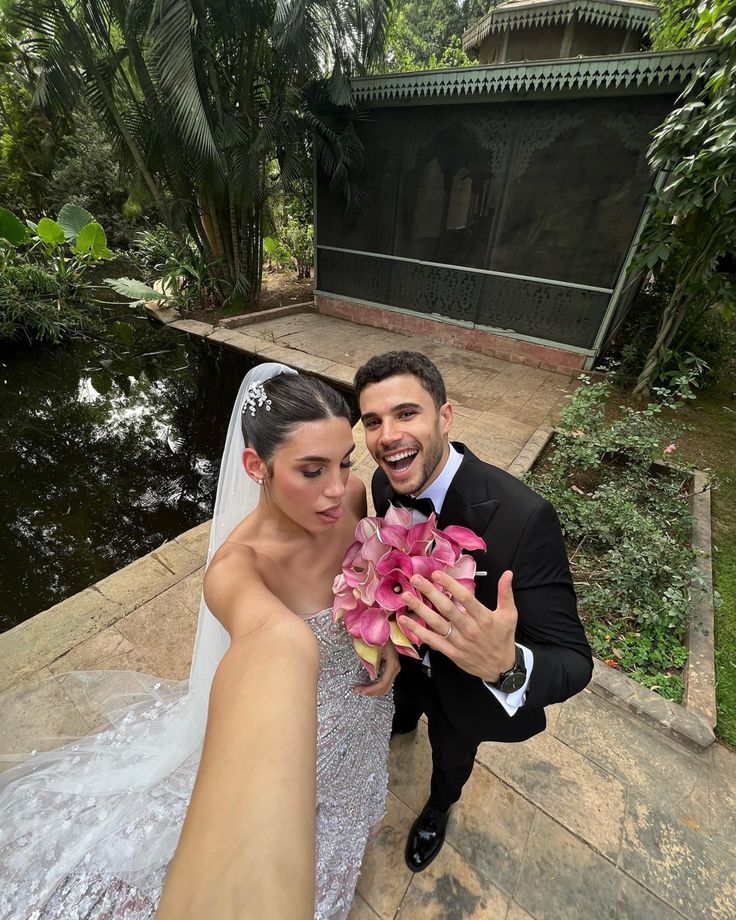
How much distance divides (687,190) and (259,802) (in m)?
6.08

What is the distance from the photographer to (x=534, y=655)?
1.18m

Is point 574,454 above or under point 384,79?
under

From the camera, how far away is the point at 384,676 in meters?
1.35

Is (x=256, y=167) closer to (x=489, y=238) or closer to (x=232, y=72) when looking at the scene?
(x=232, y=72)

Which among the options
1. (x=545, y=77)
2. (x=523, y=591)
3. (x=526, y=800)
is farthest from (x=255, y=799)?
(x=545, y=77)

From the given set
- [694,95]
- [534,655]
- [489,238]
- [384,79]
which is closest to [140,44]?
[384,79]

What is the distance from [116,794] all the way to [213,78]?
10127mm

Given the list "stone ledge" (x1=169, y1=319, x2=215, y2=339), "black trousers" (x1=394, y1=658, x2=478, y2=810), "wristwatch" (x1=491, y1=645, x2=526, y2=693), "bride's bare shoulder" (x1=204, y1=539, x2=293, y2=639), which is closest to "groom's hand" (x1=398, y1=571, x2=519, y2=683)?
"wristwatch" (x1=491, y1=645, x2=526, y2=693)

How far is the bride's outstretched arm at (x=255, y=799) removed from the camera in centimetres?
61

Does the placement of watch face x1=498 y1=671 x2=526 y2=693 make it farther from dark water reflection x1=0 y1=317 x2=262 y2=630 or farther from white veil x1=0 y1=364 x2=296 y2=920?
dark water reflection x1=0 y1=317 x2=262 y2=630

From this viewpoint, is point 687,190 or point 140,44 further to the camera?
point 140,44

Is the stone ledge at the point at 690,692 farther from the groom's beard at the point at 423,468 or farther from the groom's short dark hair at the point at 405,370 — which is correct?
the groom's short dark hair at the point at 405,370

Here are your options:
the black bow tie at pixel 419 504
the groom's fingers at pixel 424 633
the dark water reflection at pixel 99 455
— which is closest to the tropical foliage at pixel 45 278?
Answer: the dark water reflection at pixel 99 455

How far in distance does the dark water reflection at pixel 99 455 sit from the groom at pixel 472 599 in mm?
3218
